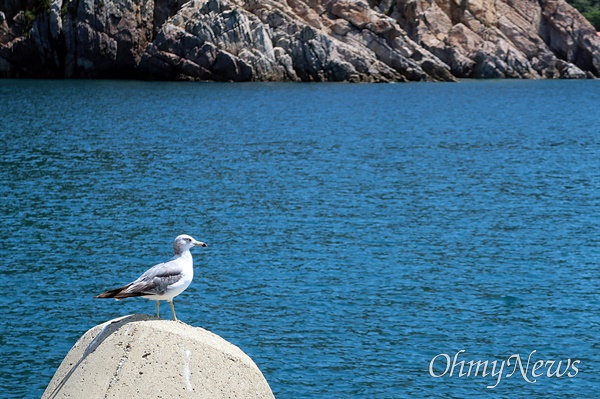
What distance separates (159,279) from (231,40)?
128m

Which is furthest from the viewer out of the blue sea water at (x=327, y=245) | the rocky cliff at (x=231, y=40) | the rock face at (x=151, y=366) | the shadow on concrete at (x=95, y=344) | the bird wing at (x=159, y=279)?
the rocky cliff at (x=231, y=40)

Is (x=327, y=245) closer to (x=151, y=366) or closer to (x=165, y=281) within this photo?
(x=165, y=281)

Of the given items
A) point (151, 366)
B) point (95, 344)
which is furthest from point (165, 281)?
point (151, 366)

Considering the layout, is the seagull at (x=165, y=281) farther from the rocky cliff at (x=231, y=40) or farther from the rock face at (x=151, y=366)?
the rocky cliff at (x=231, y=40)

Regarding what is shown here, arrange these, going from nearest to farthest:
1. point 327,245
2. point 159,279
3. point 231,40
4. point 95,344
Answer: point 95,344
point 159,279
point 327,245
point 231,40

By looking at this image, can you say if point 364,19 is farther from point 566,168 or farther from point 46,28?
point 566,168

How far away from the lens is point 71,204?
1939 inches

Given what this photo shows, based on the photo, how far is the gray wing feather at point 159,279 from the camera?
14867 mm

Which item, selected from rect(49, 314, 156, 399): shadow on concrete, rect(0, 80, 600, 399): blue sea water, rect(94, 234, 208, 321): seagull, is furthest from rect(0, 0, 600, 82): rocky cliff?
rect(49, 314, 156, 399): shadow on concrete

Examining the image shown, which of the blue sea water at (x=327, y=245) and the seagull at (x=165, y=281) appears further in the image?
the blue sea water at (x=327, y=245)

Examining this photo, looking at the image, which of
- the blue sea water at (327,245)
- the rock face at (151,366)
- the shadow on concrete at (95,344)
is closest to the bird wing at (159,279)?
the rock face at (151,366)

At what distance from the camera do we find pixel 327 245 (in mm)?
40750

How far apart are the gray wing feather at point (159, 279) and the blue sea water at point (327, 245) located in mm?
10309

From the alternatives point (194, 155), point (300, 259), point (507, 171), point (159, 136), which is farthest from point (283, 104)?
point (300, 259)
